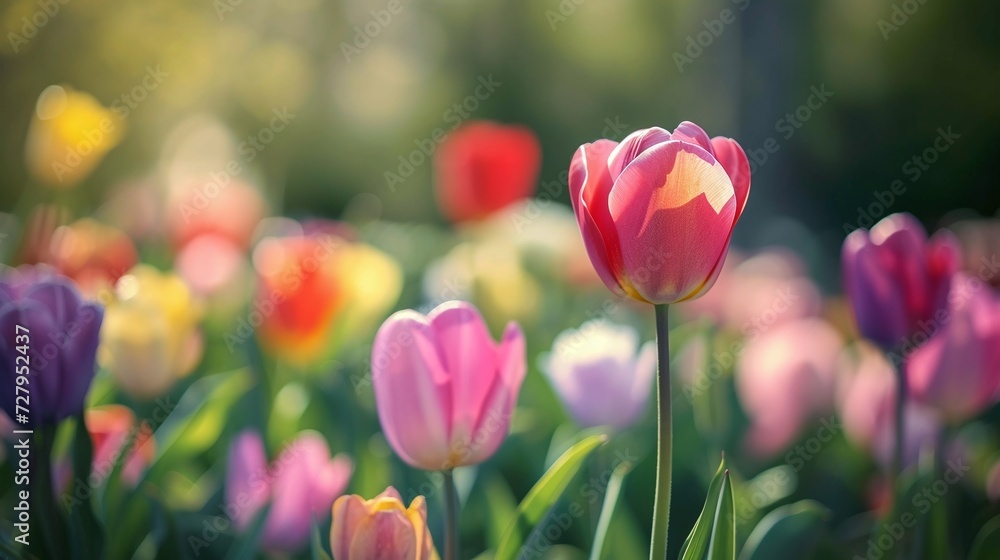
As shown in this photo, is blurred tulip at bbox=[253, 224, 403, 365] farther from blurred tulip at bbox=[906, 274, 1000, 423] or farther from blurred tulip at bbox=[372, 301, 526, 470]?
blurred tulip at bbox=[906, 274, 1000, 423]

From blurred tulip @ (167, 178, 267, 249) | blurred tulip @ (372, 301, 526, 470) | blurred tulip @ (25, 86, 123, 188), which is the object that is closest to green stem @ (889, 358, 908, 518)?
blurred tulip @ (372, 301, 526, 470)

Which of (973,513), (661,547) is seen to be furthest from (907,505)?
(661,547)

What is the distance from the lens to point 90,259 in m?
1.14

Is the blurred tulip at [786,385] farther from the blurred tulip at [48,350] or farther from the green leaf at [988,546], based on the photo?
the blurred tulip at [48,350]

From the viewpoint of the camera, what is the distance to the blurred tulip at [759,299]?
119cm

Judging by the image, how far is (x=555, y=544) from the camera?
852 mm

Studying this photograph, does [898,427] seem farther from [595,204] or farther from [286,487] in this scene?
[286,487]

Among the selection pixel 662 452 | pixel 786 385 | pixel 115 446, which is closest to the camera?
pixel 662 452

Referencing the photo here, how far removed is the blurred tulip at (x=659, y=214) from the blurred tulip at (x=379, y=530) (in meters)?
0.20

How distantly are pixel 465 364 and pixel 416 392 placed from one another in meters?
0.04

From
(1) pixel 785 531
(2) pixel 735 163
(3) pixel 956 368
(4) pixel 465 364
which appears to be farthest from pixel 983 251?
(4) pixel 465 364

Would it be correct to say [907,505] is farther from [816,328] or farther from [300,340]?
[300,340]

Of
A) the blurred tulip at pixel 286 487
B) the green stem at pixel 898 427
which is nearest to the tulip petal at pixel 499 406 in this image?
the blurred tulip at pixel 286 487

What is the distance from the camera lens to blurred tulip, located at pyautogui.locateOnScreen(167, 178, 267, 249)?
1552 millimetres
